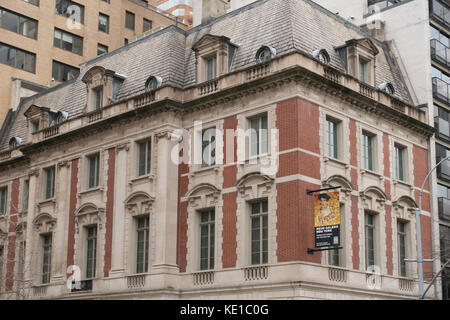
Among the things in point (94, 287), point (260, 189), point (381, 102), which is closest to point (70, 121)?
point (94, 287)

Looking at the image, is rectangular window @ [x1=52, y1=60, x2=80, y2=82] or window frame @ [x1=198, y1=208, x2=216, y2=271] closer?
window frame @ [x1=198, y1=208, x2=216, y2=271]

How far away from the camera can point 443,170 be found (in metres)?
40.2

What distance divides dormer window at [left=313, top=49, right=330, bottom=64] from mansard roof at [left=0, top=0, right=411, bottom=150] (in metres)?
0.50

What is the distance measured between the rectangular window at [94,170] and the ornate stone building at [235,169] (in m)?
0.09

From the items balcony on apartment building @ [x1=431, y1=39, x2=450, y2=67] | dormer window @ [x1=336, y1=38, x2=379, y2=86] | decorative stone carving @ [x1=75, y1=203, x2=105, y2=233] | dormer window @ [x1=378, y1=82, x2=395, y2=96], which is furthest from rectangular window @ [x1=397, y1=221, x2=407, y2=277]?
decorative stone carving @ [x1=75, y1=203, x2=105, y2=233]

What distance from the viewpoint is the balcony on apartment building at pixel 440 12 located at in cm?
4149

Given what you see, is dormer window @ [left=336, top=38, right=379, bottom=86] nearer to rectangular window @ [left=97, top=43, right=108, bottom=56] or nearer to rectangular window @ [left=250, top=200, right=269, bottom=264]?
rectangular window @ [left=250, top=200, right=269, bottom=264]

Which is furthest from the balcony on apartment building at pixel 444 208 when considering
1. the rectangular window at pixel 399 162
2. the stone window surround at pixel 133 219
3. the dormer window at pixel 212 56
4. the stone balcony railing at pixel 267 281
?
the stone window surround at pixel 133 219

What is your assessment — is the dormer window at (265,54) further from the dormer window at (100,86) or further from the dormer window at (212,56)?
the dormer window at (100,86)

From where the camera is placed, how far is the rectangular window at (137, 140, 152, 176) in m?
36.0

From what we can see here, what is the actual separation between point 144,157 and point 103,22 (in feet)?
94.1

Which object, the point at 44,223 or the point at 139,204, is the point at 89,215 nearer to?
the point at 139,204

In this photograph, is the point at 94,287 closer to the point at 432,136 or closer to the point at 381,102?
A: the point at 381,102
